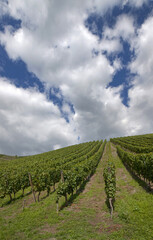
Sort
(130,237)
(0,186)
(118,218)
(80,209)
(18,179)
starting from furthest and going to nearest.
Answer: (18,179) < (0,186) < (80,209) < (118,218) < (130,237)

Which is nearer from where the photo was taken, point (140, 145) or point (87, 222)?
point (87, 222)

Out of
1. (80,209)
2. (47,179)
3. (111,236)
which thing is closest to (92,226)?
(111,236)

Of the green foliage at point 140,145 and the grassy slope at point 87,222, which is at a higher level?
the green foliage at point 140,145

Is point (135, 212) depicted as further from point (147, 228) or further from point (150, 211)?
point (147, 228)

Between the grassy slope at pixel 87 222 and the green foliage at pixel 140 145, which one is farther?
the green foliage at pixel 140 145

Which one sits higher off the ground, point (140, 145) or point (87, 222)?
point (140, 145)

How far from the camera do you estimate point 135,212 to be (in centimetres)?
1150

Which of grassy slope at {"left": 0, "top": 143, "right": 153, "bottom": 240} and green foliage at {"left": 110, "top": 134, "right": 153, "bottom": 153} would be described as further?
green foliage at {"left": 110, "top": 134, "right": 153, "bottom": 153}

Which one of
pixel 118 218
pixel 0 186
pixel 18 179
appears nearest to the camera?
pixel 118 218

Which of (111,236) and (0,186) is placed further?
(0,186)

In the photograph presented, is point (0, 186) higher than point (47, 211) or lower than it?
higher

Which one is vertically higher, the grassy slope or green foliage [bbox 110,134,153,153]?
green foliage [bbox 110,134,153,153]

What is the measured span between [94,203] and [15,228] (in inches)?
357

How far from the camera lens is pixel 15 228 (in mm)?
10852
